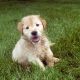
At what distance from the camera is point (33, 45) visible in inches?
247

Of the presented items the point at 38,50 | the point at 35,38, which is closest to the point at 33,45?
the point at 38,50

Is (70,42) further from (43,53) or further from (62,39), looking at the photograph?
(43,53)

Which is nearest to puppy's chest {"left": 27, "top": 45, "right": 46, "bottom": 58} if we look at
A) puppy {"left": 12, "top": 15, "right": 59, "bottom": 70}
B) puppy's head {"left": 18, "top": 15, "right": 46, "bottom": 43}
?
puppy {"left": 12, "top": 15, "right": 59, "bottom": 70}

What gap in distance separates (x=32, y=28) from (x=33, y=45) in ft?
1.40

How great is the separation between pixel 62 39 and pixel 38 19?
145 centimetres

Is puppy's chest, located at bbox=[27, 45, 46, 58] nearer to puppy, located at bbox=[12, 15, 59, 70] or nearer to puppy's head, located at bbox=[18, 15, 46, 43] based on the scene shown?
puppy, located at bbox=[12, 15, 59, 70]

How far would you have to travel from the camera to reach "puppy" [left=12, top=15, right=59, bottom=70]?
6.02 metres

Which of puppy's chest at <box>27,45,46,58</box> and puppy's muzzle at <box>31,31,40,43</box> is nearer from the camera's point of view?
puppy's muzzle at <box>31,31,40,43</box>

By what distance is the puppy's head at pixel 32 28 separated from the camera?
5.93 metres

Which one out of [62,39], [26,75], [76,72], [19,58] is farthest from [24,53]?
[62,39]

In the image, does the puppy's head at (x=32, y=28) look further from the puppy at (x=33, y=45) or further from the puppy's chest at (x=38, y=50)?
the puppy's chest at (x=38, y=50)

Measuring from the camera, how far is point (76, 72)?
19.0ft

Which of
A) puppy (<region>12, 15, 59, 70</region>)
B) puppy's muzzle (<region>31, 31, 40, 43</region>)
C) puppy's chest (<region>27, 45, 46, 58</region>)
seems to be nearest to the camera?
puppy's muzzle (<region>31, 31, 40, 43</region>)

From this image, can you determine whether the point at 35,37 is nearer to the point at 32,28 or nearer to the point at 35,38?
the point at 35,38
